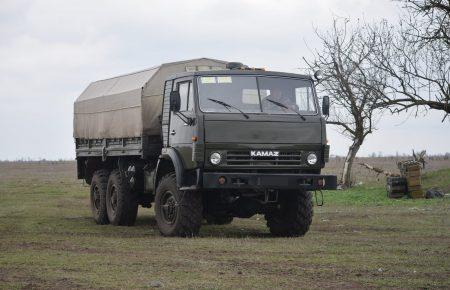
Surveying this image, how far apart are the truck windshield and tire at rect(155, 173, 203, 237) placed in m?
1.66

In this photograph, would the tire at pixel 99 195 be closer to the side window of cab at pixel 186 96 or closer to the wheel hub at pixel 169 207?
the wheel hub at pixel 169 207

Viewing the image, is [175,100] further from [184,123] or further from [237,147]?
[237,147]

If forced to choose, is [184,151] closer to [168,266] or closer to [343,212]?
[168,266]

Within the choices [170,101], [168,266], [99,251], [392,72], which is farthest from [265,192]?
[392,72]

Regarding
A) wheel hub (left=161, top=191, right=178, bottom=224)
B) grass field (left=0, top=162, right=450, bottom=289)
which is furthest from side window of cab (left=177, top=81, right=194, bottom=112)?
grass field (left=0, top=162, right=450, bottom=289)

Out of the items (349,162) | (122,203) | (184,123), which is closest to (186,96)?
(184,123)

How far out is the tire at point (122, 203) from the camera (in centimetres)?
2041

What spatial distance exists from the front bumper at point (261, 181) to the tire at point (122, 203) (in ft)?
16.8

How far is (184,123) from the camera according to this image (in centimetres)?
1639

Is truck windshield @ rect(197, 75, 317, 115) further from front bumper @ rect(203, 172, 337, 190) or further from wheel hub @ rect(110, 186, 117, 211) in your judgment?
wheel hub @ rect(110, 186, 117, 211)

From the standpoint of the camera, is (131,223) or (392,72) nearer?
(131,223)

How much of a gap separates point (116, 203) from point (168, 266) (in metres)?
8.95

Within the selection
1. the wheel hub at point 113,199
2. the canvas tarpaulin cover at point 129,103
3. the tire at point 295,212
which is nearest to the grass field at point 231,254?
the tire at point 295,212

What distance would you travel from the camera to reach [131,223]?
20859 millimetres
